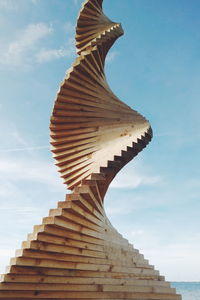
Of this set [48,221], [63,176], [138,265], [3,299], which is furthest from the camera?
[63,176]

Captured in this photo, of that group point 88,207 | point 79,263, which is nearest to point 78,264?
point 79,263

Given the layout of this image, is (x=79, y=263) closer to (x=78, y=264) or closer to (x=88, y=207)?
(x=78, y=264)

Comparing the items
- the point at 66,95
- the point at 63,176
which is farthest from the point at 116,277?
the point at 66,95

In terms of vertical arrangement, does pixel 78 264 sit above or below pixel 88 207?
below

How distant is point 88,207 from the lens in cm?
555

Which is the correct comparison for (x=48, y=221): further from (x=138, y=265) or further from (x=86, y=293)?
(x=138, y=265)

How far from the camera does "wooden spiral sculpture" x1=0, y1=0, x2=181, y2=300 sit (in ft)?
15.9

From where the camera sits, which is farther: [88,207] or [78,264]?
[88,207]

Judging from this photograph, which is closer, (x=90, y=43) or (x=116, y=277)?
(x=116, y=277)

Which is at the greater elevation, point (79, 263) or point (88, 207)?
point (88, 207)

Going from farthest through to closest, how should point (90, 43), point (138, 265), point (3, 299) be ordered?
point (90, 43) → point (138, 265) → point (3, 299)

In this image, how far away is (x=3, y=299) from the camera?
15.3 ft

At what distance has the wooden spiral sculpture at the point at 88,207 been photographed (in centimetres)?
485

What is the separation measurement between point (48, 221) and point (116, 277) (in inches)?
51.8
